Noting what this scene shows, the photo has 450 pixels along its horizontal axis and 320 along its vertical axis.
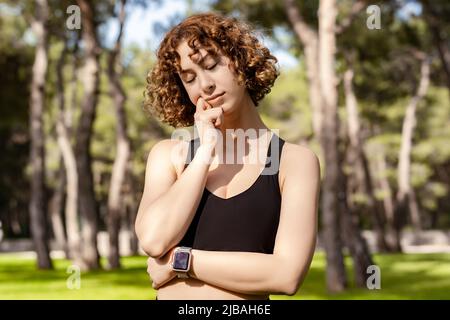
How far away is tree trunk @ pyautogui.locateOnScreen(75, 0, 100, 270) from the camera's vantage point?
23.9 meters

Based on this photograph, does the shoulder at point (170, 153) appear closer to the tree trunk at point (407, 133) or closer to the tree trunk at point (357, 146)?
the tree trunk at point (357, 146)

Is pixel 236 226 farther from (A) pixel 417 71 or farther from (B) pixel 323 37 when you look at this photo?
(A) pixel 417 71

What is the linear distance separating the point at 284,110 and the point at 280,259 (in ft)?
147

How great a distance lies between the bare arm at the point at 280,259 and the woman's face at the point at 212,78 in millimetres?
323

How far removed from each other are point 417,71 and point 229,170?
37.3 m

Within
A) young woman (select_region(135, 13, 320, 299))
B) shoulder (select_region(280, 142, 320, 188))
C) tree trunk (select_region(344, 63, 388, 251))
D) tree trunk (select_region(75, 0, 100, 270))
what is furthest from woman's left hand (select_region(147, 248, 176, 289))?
tree trunk (select_region(344, 63, 388, 251))

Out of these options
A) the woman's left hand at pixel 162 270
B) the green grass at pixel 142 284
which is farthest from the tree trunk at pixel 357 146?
the woman's left hand at pixel 162 270

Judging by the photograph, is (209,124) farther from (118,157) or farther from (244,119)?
(118,157)

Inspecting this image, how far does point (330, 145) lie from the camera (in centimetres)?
1700

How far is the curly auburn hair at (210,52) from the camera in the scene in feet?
8.44

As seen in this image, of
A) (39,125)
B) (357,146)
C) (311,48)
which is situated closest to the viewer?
(311,48)

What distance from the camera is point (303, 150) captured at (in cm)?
258

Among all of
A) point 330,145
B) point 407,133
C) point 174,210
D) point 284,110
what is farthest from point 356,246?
point 284,110
